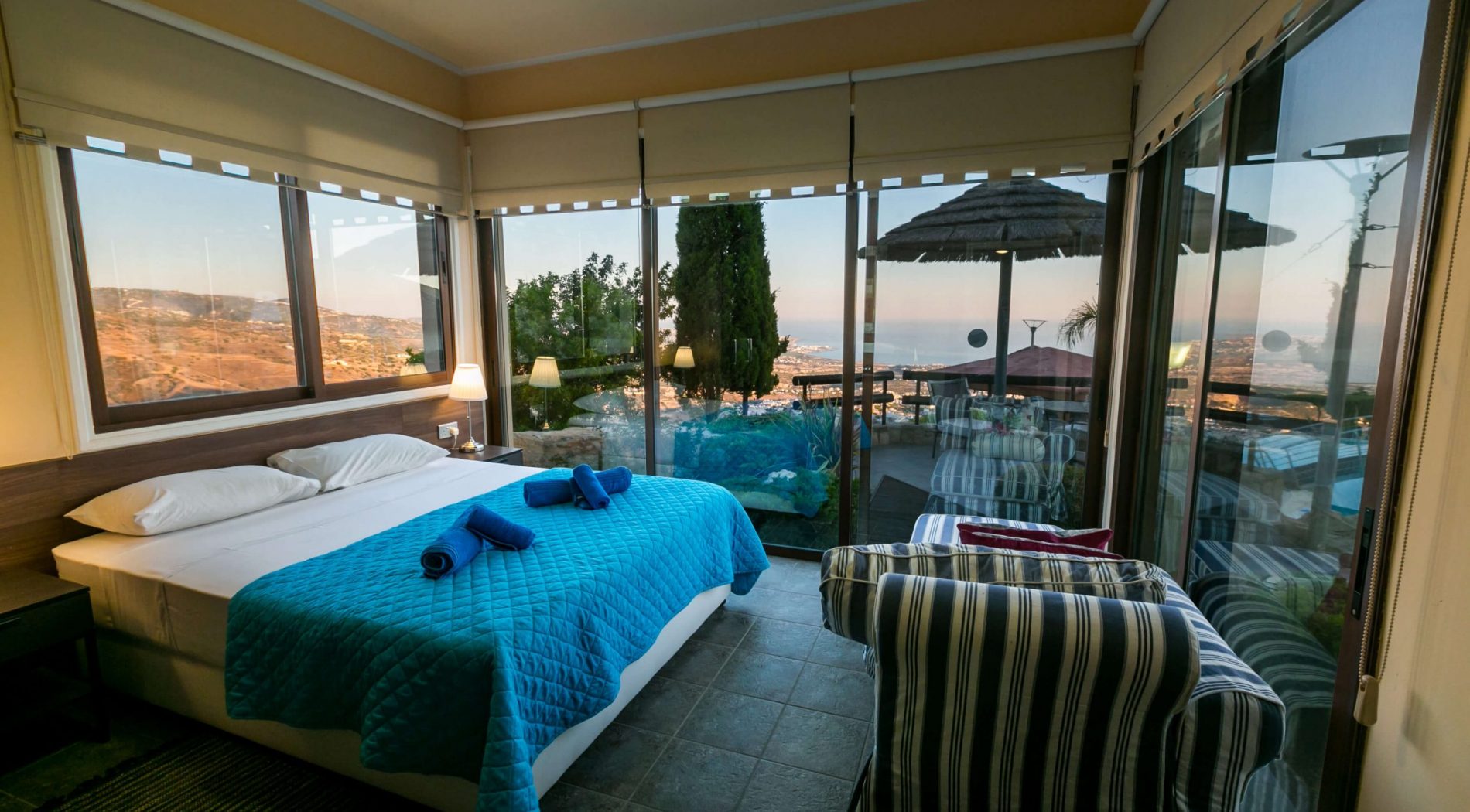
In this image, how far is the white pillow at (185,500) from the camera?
236cm

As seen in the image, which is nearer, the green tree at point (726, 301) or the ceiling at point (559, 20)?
the ceiling at point (559, 20)

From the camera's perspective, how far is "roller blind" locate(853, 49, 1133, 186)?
115 inches

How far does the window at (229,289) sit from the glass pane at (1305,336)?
4010 millimetres

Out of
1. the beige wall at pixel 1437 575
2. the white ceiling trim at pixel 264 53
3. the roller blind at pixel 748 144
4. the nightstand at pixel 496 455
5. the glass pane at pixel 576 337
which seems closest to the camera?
the beige wall at pixel 1437 575

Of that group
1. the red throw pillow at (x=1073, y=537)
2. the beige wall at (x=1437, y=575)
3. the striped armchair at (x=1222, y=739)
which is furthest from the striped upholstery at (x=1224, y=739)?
the red throw pillow at (x=1073, y=537)

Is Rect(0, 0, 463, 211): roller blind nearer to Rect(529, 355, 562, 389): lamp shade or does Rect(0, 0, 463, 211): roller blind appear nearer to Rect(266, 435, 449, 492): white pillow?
Rect(529, 355, 562, 389): lamp shade

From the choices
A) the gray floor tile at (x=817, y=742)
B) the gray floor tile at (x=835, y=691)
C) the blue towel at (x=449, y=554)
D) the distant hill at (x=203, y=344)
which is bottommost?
the gray floor tile at (x=817, y=742)

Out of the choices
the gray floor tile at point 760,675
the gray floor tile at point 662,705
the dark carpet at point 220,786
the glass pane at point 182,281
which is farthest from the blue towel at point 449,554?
the glass pane at point 182,281

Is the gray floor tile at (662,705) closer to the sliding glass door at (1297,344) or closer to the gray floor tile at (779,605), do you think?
the gray floor tile at (779,605)

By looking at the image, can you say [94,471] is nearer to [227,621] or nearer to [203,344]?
[203,344]

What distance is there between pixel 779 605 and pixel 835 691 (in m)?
0.78

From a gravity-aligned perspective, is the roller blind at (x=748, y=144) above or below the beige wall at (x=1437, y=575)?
above

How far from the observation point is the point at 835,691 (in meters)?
2.46

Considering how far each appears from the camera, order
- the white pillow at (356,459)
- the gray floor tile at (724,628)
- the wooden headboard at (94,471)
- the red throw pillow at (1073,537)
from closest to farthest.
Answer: the red throw pillow at (1073,537)
the wooden headboard at (94,471)
the gray floor tile at (724,628)
the white pillow at (356,459)
